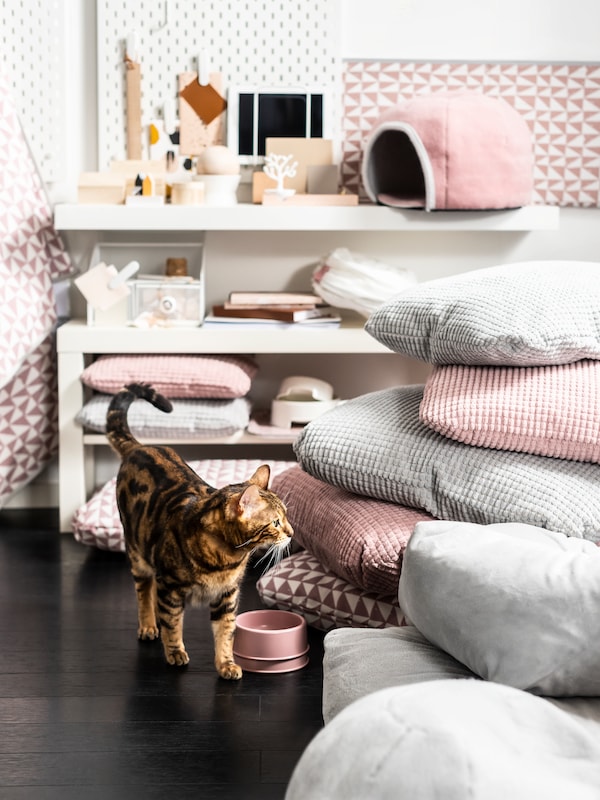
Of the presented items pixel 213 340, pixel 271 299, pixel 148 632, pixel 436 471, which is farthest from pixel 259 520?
pixel 271 299

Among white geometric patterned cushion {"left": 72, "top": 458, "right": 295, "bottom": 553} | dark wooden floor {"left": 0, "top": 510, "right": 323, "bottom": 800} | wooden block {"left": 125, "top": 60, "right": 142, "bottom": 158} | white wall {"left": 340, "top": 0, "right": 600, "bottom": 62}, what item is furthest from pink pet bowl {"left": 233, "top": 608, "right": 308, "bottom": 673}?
white wall {"left": 340, "top": 0, "right": 600, "bottom": 62}

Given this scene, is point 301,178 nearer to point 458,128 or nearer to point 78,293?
point 458,128

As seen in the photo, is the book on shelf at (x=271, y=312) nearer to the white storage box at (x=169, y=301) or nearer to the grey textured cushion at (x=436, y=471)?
the white storage box at (x=169, y=301)

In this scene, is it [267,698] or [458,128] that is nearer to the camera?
[267,698]

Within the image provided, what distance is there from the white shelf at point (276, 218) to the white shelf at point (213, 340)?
287 mm

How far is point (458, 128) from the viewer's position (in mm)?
2668

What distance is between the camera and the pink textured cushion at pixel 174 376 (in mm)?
2695

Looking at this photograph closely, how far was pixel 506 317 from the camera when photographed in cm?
180

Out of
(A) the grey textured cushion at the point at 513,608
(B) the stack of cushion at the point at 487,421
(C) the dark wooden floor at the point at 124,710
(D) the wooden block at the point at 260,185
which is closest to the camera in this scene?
(A) the grey textured cushion at the point at 513,608

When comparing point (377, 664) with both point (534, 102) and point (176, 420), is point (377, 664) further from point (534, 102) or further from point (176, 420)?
point (534, 102)

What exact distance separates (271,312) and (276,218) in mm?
262

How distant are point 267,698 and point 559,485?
0.63 meters

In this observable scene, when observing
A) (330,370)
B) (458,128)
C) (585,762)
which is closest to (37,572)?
(330,370)

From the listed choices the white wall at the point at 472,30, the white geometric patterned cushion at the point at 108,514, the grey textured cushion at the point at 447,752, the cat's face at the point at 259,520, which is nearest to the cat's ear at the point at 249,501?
the cat's face at the point at 259,520
